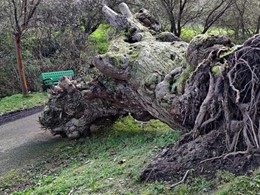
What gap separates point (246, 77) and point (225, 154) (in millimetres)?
1124

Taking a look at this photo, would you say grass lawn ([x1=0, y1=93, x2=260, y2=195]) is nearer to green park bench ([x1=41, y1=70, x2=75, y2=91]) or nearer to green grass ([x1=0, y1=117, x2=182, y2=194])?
green grass ([x1=0, y1=117, x2=182, y2=194])

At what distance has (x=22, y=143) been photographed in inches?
431

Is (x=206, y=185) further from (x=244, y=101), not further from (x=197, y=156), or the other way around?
(x=244, y=101)

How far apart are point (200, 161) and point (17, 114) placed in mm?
10470

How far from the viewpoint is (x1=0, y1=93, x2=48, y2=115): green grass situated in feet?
49.3

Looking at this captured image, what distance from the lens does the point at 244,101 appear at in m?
5.26

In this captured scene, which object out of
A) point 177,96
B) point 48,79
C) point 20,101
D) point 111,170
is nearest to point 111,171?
point 111,170

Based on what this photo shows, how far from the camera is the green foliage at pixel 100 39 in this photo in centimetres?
2183

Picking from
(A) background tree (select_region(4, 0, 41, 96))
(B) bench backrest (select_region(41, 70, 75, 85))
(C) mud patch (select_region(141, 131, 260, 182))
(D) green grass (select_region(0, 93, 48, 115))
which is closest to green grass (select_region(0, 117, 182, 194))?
(C) mud patch (select_region(141, 131, 260, 182))

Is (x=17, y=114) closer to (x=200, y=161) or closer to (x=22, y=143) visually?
(x=22, y=143)

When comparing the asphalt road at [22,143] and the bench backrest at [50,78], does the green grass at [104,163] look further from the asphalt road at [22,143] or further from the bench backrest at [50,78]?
the bench backrest at [50,78]

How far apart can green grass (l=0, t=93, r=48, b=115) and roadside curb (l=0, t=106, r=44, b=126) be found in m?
0.28

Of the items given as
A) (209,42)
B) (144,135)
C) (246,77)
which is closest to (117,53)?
(144,135)

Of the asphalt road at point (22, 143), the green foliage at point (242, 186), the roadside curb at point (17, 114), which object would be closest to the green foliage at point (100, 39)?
the roadside curb at point (17, 114)
